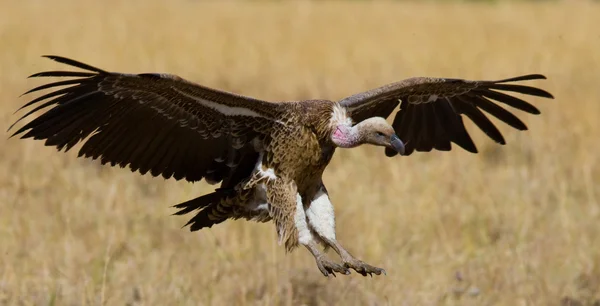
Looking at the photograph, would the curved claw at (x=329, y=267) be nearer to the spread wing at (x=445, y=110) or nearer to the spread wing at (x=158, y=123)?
the spread wing at (x=158, y=123)

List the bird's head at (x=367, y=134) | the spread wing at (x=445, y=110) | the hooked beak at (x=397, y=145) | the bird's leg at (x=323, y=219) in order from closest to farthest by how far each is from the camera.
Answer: the hooked beak at (x=397, y=145) → the bird's head at (x=367, y=134) → the bird's leg at (x=323, y=219) → the spread wing at (x=445, y=110)

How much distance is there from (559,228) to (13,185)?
4124 millimetres

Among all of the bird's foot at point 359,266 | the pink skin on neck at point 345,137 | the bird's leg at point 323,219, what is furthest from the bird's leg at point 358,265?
the pink skin on neck at point 345,137

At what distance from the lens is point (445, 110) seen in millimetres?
7051

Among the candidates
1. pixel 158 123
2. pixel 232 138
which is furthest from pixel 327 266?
pixel 158 123

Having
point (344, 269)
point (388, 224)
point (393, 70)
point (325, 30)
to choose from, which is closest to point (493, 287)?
point (388, 224)

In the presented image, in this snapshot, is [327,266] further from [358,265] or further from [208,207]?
[208,207]

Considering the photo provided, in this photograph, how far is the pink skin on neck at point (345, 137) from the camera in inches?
225

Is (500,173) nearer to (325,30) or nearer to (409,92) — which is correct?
(409,92)

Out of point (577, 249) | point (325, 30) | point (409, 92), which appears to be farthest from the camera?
A: point (325, 30)

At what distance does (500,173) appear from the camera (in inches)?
379

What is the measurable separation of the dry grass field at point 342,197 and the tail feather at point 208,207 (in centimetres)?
50

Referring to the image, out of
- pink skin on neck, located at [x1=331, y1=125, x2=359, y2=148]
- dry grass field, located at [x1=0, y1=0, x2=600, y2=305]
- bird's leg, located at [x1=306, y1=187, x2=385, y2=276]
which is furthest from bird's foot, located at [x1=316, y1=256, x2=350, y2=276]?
dry grass field, located at [x1=0, y1=0, x2=600, y2=305]

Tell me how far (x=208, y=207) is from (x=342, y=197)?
2566 millimetres
